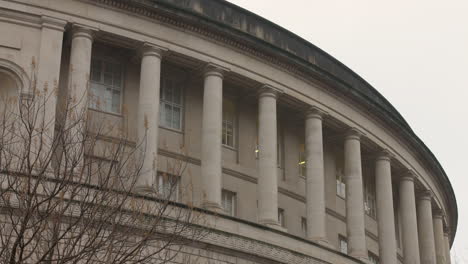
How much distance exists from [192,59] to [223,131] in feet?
15.7

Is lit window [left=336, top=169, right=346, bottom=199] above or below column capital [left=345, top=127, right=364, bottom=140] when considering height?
below

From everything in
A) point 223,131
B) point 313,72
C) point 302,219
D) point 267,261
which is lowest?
point 267,261

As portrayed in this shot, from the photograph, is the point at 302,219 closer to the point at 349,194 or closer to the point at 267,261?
the point at 349,194

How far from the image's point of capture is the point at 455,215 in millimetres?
66875

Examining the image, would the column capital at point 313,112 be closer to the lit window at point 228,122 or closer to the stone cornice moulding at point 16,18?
the lit window at point 228,122

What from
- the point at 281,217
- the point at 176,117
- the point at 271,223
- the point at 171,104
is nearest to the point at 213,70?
the point at 171,104

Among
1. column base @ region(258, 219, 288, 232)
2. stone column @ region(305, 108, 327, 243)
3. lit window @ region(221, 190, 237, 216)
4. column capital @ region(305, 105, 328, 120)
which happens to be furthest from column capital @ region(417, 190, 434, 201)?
column base @ region(258, 219, 288, 232)

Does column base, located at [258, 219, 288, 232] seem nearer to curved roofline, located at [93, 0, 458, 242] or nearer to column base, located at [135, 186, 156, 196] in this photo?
column base, located at [135, 186, 156, 196]

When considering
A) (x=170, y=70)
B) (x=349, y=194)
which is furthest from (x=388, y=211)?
(x=170, y=70)

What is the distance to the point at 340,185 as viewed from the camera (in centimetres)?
5166

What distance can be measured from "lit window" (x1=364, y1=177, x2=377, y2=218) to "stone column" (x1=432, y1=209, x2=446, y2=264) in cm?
794

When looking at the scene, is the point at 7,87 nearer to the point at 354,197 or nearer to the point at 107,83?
the point at 107,83

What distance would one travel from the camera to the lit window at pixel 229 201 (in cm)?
4406

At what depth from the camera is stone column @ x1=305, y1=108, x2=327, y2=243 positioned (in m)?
44.7
